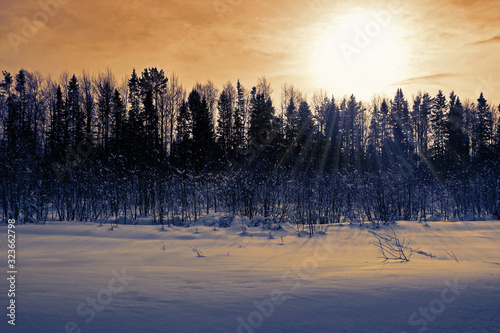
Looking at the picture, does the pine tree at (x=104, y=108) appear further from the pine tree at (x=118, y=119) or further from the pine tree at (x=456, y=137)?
the pine tree at (x=456, y=137)

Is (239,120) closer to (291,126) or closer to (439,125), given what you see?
(291,126)

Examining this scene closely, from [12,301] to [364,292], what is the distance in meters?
2.26

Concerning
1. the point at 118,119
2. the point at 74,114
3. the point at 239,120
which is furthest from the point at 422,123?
the point at 74,114

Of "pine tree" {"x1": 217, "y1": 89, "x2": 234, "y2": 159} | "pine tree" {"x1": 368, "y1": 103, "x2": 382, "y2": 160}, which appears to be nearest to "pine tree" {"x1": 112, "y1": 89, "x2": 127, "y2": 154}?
"pine tree" {"x1": 217, "y1": 89, "x2": 234, "y2": 159}

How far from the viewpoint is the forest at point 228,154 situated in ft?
39.2

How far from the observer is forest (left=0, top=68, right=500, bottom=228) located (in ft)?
39.2

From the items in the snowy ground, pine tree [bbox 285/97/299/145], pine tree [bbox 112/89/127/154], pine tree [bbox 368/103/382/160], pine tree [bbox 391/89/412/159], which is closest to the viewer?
the snowy ground

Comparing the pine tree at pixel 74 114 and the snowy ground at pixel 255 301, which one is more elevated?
the pine tree at pixel 74 114

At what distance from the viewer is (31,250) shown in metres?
5.25

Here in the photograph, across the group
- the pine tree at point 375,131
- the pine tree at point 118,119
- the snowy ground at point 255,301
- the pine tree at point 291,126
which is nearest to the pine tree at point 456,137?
the pine tree at point 375,131

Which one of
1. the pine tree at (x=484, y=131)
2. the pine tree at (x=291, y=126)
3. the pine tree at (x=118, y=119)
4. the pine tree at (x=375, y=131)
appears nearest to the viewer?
the pine tree at (x=118, y=119)

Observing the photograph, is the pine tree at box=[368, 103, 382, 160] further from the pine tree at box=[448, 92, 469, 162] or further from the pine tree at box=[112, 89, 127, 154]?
the pine tree at box=[112, 89, 127, 154]

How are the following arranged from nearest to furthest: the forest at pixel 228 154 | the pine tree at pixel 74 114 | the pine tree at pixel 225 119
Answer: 1. the forest at pixel 228 154
2. the pine tree at pixel 74 114
3. the pine tree at pixel 225 119

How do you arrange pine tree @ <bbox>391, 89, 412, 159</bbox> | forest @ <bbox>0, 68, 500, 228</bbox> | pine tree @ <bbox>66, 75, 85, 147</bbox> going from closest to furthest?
forest @ <bbox>0, 68, 500, 228</bbox> → pine tree @ <bbox>66, 75, 85, 147</bbox> → pine tree @ <bbox>391, 89, 412, 159</bbox>
